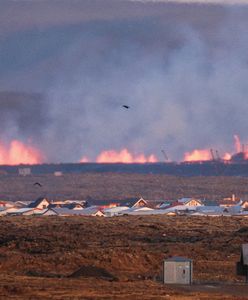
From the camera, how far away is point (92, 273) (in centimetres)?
7288

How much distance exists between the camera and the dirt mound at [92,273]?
72000 millimetres

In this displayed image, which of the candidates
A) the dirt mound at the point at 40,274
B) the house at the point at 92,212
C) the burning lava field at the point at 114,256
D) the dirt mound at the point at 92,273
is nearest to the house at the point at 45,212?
the house at the point at 92,212

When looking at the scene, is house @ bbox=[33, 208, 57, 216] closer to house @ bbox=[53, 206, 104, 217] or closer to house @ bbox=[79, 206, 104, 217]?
house @ bbox=[53, 206, 104, 217]

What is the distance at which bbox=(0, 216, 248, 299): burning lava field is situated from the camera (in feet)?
204

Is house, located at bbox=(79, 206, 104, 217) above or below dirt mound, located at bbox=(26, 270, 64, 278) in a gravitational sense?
above

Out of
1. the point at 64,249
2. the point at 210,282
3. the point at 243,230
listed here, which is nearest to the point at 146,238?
the point at 243,230

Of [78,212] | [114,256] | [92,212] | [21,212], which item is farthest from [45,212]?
[114,256]

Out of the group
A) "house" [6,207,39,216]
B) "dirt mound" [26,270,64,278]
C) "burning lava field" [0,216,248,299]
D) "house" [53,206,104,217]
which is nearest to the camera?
"burning lava field" [0,216,248,299]

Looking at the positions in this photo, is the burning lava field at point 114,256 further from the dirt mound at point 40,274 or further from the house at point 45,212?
the house at point 45,212

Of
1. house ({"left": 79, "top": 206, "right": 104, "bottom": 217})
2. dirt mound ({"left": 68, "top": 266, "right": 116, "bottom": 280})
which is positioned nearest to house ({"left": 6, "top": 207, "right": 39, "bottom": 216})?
house ({"left": 79, "top": 206, "right": 104, "bottom": 217})

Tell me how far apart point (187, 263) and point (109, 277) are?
6.27 m

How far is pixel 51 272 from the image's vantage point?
253 feet

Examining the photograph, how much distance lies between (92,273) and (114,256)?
9.70 m

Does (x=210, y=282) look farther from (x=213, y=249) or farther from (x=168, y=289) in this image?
(x=213, y=249)
